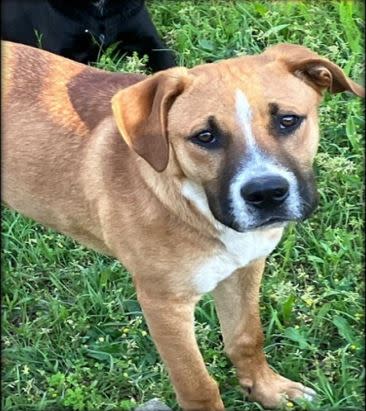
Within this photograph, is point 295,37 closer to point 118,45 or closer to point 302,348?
point 118,45

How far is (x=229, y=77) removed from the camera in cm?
296

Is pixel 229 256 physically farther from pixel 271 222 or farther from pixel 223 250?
pixel 271 222

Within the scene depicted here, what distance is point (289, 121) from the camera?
2.93 metres

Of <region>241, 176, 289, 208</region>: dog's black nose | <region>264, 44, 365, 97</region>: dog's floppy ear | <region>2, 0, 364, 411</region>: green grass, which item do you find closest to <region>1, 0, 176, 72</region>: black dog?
<region>2, 0, 364, 411</region>: green grass

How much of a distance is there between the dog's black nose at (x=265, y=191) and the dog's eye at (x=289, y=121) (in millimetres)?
213

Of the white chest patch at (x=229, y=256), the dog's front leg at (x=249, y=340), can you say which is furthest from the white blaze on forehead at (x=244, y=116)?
the dog's front leg at (x=249, y=340)

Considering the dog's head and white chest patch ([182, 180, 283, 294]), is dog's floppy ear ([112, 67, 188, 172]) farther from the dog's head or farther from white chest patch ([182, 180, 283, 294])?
white chest patch ([182, 180, 283, 294])

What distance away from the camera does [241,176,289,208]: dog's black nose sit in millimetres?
2756

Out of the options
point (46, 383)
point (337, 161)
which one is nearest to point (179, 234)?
point (46, 383)

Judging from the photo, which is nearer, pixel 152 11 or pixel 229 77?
pixel 229 77

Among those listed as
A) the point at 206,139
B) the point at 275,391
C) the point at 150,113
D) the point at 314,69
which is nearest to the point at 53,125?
the point at 150,113

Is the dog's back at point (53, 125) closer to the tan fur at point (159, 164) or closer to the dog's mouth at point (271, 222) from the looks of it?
the tan fur at point (159, 164)

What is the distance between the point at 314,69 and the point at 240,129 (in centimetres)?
41

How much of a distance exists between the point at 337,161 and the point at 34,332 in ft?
5.31
